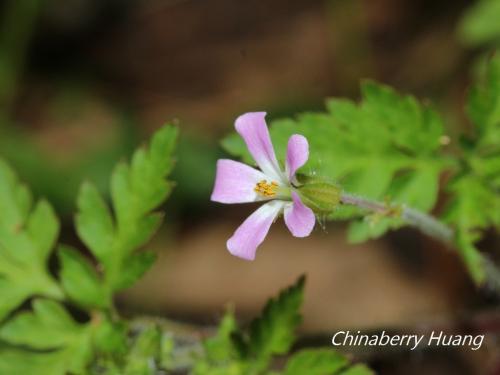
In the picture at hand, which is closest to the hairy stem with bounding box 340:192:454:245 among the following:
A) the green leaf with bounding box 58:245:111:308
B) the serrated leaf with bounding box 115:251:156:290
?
the serrated leaf with bounding box 115:251:156:290

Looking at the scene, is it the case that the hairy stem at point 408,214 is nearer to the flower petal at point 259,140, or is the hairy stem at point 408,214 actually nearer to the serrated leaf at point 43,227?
the flower petal at point 259,140

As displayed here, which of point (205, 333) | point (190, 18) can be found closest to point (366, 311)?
point (205, 333)

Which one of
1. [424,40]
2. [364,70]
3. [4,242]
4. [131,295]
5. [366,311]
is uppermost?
[424,40]

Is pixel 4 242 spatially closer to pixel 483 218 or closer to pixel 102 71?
pixel 483 218

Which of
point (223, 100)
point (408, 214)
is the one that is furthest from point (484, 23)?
point (408, 214)

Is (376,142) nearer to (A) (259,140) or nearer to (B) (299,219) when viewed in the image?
(A) (259,140)

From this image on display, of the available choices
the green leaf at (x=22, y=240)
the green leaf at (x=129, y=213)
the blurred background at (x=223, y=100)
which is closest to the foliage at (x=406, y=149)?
the green leaf at (x=129, y=213)

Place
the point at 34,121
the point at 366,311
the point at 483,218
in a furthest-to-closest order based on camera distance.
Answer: the point at 34,121 < the point at 366,311 < the point at 483,218
